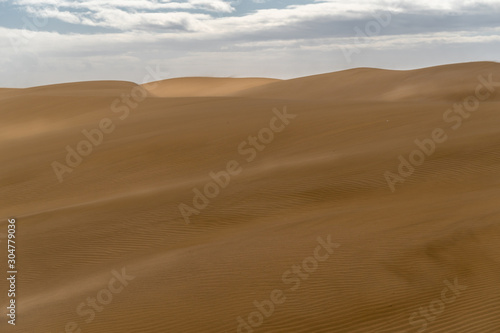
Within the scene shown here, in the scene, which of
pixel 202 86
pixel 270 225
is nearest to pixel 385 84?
pixel 270 225

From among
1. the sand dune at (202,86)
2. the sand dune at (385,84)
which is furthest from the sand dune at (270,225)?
the sand dune at (202,86)

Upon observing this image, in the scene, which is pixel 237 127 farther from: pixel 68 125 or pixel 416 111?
pixel 68 125

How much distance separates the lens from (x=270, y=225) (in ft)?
41.8

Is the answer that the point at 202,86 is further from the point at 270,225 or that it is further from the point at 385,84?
the point at 270,225

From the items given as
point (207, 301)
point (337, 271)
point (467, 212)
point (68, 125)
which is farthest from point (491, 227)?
point (68, 125)

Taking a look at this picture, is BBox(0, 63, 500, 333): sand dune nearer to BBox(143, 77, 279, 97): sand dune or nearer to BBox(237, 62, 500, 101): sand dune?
BBox(237, 62, 500, 101): sand dune

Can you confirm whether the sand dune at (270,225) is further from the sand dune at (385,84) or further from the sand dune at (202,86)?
the sand dune at (202,86)

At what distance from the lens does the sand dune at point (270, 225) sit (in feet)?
28.9

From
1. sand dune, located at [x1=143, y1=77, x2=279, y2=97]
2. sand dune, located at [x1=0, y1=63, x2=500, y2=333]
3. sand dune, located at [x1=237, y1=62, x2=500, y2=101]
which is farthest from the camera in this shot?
sand dune, located at [x1=143, y1=77, x2=279, y2=97]

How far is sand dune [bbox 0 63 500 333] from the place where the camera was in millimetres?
8820

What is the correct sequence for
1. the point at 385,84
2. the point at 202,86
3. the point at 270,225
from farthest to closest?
the point at 202,86 → the point at 385,84 → the point at 270,225

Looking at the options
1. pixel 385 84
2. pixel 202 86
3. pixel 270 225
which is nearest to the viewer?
pixel 270 225

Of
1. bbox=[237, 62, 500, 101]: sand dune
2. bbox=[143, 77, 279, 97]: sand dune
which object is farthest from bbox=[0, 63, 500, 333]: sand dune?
bbox=[143, 77, 279, 97]: sand dune

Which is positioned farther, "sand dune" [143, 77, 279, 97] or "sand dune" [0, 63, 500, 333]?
"sand dune" [143, 77, 279, 97]
